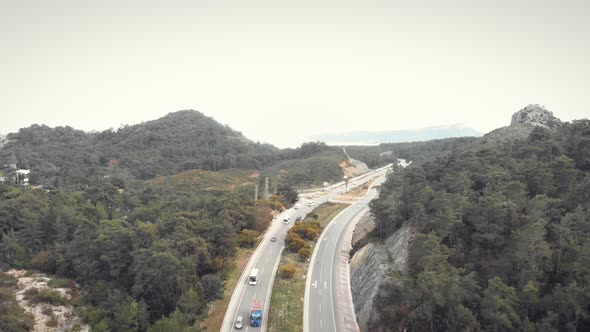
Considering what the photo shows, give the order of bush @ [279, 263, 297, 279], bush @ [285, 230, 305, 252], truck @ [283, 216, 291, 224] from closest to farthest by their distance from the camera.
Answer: bush @ [279, 263, 297, 279], bush @ [285, 230, 305, 252], truck @ [283, 216, 291, 224]

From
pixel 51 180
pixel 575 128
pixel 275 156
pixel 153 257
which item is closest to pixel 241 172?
pixel 275 156

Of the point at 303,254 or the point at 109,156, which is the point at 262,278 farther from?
the point at 109,156

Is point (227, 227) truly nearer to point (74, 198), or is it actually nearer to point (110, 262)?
point (110, 262)

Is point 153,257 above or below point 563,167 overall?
below

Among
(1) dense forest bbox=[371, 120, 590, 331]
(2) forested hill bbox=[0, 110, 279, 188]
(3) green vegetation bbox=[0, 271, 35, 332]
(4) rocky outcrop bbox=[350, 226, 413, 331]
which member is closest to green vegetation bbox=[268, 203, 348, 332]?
(4) rocky outcrop bbox=[350, 226, 413, 331]

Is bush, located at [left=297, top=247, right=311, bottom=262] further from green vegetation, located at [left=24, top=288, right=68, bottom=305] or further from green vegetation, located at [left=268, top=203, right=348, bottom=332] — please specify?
green vegetation, located at [left=24, top=288, right=68, bottom=305]

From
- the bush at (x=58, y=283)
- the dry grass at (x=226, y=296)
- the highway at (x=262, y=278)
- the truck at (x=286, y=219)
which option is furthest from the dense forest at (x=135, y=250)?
the truck at (x=286, y=219)

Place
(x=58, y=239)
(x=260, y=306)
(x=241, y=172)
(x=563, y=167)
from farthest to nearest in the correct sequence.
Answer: (x=241, y=172) < (x=58, y=239) < (x=563, y=167) < (x=260, y=306)

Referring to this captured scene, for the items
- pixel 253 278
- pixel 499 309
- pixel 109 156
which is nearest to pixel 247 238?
pixel 253 278
